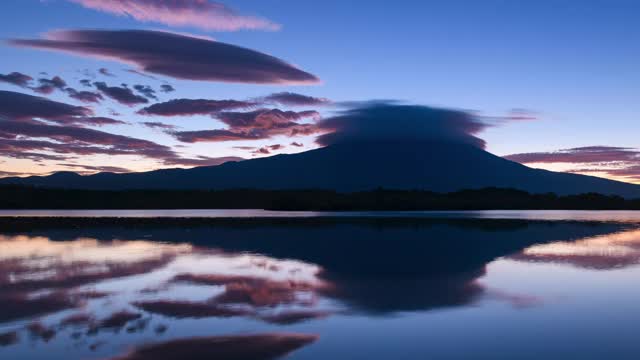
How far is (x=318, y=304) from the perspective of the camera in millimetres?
14984

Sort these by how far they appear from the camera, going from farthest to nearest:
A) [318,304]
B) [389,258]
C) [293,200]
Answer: [293,200]
[389,258]
[318,304]

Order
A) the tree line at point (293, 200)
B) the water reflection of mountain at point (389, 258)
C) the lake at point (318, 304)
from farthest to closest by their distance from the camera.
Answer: the tree line at point (293, 200) < the water reflection of mountain at point (389, 258) < the lake at point (318, 304)

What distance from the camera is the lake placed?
35.5ft

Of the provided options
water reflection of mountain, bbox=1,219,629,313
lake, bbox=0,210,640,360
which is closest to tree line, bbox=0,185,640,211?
water reflection of mountain, bbox=1,219,629,313

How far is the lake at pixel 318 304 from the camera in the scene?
10812 mm

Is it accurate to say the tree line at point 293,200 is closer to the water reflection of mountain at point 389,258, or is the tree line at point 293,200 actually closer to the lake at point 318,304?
the water reflection of mountain at point 389,258

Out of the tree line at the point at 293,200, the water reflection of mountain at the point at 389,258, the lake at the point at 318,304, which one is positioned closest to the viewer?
the lake at the point at 318,304

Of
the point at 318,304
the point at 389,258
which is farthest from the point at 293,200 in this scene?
the point at 318,304

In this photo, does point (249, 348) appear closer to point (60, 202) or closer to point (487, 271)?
point (487, 271)

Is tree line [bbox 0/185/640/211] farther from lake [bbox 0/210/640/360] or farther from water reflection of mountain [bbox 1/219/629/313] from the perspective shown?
lake [bbox 0/210/640/360]

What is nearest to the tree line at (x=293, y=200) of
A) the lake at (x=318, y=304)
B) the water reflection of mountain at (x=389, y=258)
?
the water reflection of mountain at (x=389, y=258)

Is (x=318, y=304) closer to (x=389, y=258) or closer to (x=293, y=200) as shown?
(x=389, y=258)

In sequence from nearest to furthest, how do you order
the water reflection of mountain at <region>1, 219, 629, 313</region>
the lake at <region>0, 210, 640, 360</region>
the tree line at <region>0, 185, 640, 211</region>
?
the lake at <region>0, 210, 640, 360</region> < the water reflection of mountain at <region>1, 219, 629, 313</region> < the tree line at <region>0, 185, 640, 211</region>

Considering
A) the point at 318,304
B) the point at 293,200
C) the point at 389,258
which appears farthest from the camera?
the point at 293,200
